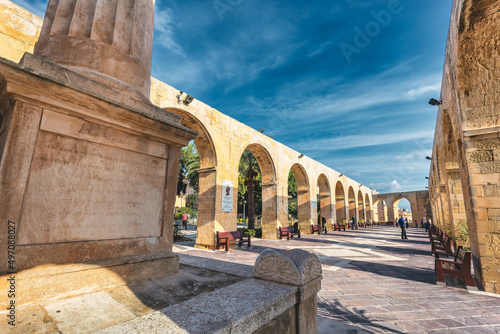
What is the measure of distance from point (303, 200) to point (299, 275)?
1486 cm

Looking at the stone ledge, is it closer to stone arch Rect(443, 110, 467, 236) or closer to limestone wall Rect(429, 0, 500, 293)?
limestone wall Rect(429, 0, 500, 293)

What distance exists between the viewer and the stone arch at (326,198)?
19.6 m

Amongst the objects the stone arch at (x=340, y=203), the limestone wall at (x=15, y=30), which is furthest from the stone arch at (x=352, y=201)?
the limestone wall at (x=15, y=30)

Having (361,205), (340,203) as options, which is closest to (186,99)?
(340,203)

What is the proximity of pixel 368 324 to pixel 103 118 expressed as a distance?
12.2 feet

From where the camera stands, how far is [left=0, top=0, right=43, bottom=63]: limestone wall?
166 inches

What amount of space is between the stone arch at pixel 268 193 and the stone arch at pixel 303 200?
3.42m

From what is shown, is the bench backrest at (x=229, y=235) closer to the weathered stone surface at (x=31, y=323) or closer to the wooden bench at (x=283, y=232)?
the wooden bench at (x=283, y=232)

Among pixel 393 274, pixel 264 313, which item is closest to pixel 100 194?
pixel 264 313

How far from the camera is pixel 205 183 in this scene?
31.3 feet

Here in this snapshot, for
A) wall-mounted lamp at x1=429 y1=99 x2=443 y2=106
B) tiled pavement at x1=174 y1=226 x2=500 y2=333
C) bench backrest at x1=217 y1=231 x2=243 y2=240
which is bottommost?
tiled pavement at x1=174 y1=226 x2=500 y2=333

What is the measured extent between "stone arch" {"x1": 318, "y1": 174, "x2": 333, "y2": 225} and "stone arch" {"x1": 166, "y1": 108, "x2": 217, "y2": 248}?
12675 mm

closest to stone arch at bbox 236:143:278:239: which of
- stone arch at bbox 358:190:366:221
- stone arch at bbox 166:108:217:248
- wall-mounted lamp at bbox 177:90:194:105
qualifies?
stone arch at bbox 166:108:217:248

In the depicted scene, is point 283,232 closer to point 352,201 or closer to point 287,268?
point 287,268
